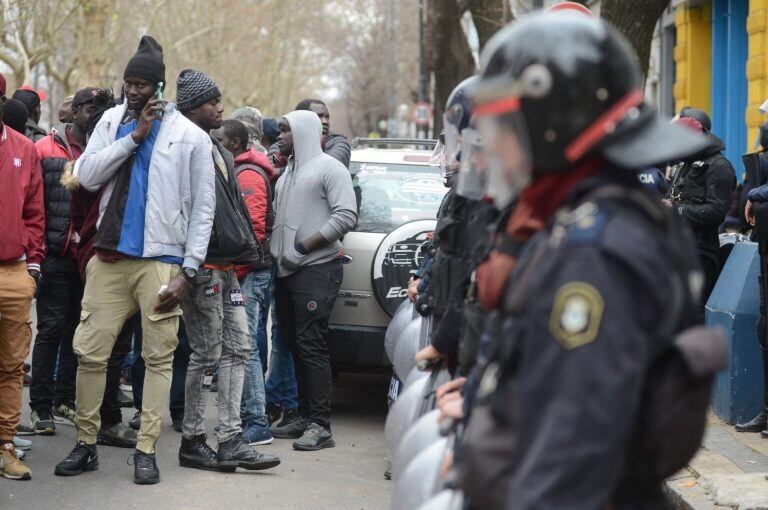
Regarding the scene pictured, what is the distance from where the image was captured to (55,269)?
757 centimetres

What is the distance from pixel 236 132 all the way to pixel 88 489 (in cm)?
268

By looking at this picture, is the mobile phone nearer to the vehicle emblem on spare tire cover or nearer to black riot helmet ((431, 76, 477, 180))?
black riot helmet ((431, 76, 477, 180))

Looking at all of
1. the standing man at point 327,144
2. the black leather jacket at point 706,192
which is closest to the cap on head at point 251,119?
the standing man at point 327,144

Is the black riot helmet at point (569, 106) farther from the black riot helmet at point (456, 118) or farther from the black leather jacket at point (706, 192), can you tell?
the black leather jacket at point (706, 192)

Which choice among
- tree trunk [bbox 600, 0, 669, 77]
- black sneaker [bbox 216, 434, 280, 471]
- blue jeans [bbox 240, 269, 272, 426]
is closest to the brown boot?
black sneaker [bbox 216, 434, 280, 471]

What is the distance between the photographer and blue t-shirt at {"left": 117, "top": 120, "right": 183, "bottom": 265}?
620 centimetres

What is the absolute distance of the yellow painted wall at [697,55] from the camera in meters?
18.0

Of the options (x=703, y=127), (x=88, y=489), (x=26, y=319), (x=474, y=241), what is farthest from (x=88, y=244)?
(x=703, y=127)

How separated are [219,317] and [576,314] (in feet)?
15.8

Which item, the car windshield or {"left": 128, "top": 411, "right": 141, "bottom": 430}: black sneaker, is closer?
{"left": 128, "top": 411, "right": 141, "bottom": 430}: black sneaker

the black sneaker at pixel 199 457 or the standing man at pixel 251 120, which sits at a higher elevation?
the standing man at pixel 251 120

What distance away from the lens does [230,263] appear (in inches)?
267

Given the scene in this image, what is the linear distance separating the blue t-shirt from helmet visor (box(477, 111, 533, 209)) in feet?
13.3

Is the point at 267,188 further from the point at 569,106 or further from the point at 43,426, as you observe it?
the point at 569,106
